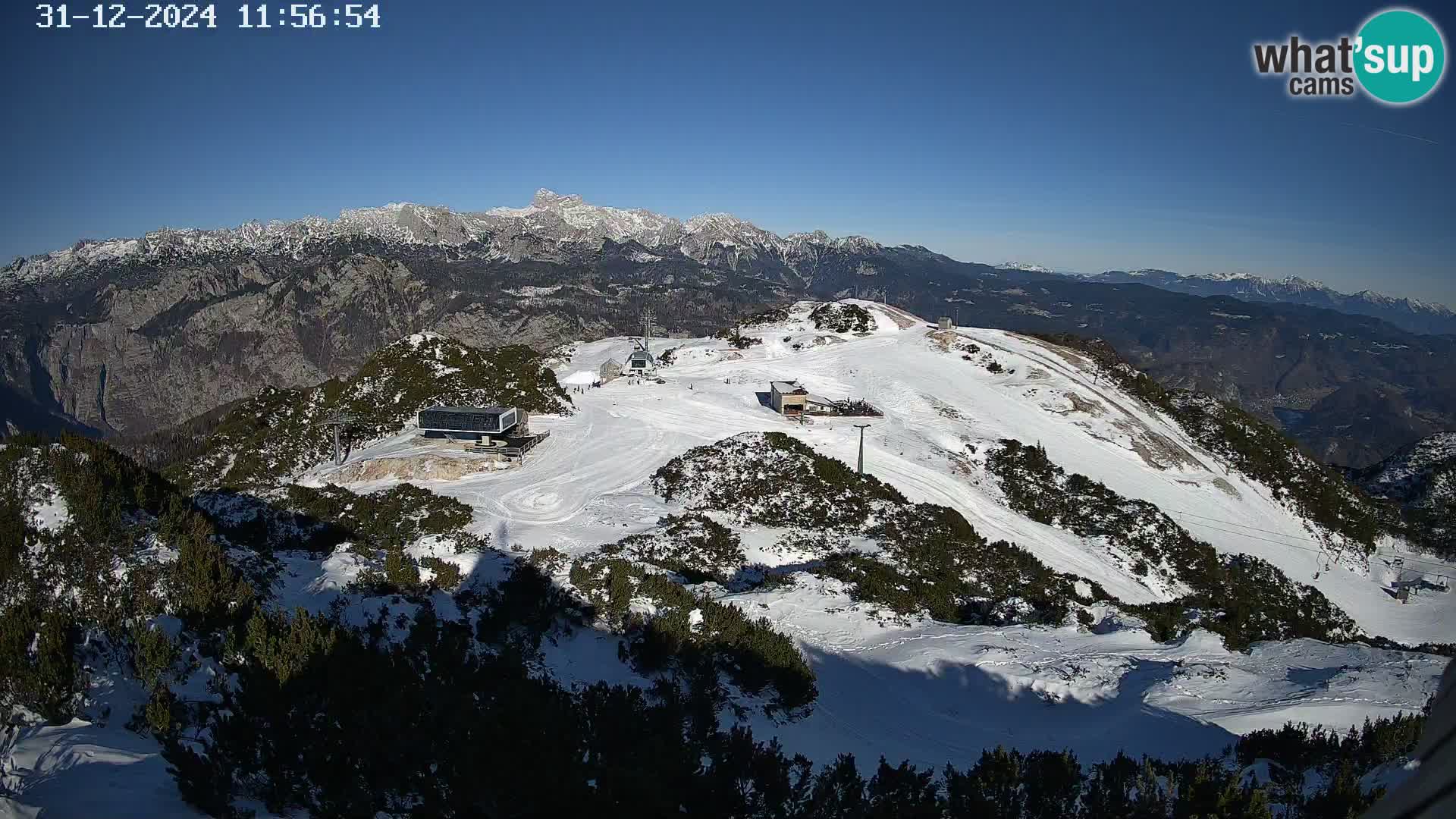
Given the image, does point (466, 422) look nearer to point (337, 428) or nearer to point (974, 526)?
point (337, 428)

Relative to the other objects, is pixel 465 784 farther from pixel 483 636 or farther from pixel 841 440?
pixel 841 440

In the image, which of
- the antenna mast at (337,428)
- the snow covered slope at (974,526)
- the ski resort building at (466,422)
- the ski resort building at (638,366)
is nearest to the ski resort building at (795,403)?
the snow covered slope at (974,526)

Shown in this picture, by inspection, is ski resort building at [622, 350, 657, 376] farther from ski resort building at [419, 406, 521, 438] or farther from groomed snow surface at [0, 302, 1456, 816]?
ski resort building at [419, 406, 521, 438]

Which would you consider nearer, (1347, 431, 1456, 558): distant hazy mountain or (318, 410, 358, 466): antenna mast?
(318, 410, 358, 466): antenna mast

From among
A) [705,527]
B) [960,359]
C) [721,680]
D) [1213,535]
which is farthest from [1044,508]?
[721,680]

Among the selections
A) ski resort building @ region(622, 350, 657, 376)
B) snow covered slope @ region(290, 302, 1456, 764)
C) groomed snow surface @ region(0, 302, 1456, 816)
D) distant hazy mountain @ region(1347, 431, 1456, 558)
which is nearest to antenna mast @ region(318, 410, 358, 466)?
snow covered slope @ region(290, 302, 1456, 764)

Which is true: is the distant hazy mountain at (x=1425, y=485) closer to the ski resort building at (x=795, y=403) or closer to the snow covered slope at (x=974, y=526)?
the snow covered slope at (x=974, y=526)
